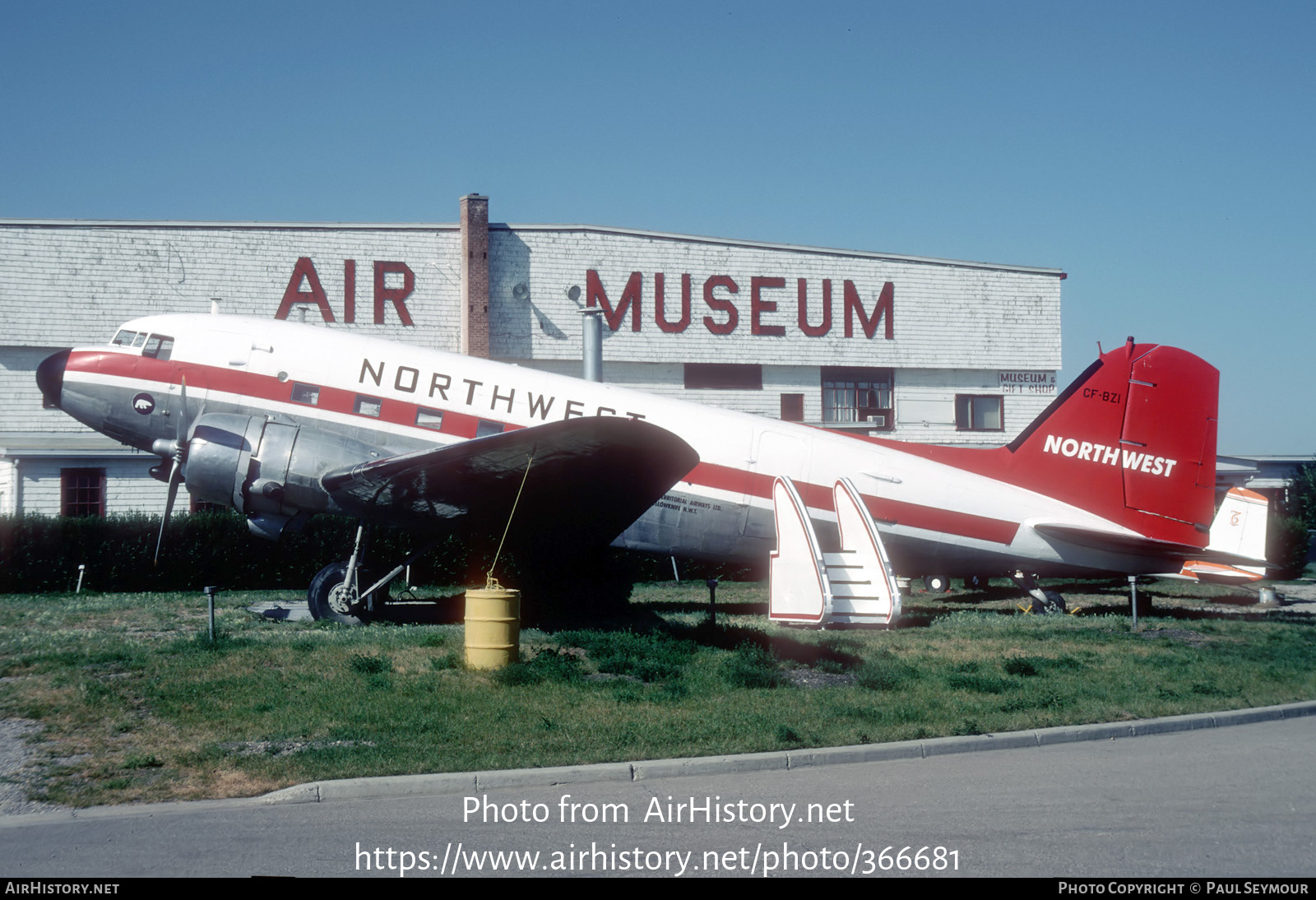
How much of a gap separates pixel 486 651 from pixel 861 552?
594cm

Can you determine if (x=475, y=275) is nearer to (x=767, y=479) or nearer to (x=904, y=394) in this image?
(x=904, y=394)

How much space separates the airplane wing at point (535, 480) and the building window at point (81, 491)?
18.5 m

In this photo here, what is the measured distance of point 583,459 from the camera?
499 inches

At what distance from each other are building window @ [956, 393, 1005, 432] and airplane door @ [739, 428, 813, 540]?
858 inches

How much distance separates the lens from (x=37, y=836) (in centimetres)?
604

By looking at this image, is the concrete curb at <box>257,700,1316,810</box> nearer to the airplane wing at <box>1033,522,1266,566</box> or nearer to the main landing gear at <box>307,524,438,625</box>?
the airplane wing at <box>1033,522,1266,566</box>

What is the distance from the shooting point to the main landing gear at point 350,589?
14.2 m

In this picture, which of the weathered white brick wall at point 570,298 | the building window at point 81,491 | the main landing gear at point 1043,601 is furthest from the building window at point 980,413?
the building window at point 81,491

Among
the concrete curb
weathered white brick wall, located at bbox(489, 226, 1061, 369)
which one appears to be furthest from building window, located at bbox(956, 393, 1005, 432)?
the concrete curb

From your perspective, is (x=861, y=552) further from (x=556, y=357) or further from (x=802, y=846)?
(x=556, y=357)

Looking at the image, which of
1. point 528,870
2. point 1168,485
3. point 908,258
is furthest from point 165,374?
point 908,258

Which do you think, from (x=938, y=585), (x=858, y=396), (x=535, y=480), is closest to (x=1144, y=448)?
(x=938, y=585)

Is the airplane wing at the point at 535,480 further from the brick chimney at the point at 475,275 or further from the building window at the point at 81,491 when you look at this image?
the building window at the point at 81,491

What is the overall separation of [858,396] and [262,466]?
82.5 ft
